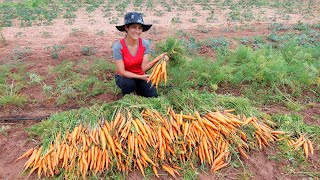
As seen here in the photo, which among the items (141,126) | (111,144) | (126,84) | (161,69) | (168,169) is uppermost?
(161,69)

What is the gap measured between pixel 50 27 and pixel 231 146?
22.6ft

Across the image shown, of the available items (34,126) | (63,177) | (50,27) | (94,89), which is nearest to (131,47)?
(94,89)

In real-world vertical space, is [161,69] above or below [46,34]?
above

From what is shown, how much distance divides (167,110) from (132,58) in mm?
959

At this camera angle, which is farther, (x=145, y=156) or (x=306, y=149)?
(x=306, y=149)

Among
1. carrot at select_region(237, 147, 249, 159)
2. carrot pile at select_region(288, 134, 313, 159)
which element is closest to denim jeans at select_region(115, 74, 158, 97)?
carrot at select_region(237, 147, 249, 159)

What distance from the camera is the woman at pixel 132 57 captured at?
3533 millimetres

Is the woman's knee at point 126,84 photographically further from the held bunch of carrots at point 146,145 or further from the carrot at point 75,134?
the carrot at point 75,134

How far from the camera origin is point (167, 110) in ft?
10.7

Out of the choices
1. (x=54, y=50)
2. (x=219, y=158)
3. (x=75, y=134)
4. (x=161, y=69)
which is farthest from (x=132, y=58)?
(x=54, y=50)

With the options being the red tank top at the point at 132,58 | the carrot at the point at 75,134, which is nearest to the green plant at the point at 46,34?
the red tank top at the point at 132,58

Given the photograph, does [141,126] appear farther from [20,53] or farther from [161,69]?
[20,53]

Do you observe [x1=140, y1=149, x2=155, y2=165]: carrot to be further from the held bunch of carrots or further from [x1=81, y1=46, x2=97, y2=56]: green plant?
[x1=81, y1=46, x2=97, y2=56]: green plant

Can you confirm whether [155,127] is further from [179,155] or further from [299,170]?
[299,170]
